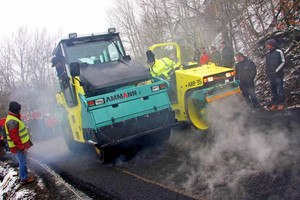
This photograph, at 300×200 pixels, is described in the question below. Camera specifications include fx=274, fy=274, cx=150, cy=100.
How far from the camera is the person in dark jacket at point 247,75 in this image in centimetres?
742

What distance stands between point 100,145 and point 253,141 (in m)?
2.80

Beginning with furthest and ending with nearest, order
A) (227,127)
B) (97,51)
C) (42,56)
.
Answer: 1. (42,56)
2. (97,51)
3. (227,127)

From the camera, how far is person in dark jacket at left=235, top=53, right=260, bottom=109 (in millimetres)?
7418

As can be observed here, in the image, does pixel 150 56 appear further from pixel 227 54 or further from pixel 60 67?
pixel 227 54

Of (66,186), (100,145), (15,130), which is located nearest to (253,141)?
(100,145)

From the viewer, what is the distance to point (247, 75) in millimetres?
7449

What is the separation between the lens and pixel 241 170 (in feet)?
12.4

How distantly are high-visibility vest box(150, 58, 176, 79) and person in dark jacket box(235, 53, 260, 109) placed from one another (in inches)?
76.3

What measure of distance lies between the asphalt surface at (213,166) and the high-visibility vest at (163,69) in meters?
1.49

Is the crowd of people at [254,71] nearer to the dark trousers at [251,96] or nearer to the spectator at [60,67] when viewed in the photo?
the dark trousers at [251,96]

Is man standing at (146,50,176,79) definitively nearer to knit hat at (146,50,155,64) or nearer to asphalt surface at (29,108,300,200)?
knit hat at (146,50,155,64)

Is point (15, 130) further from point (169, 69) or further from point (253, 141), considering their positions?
point (253, 141)

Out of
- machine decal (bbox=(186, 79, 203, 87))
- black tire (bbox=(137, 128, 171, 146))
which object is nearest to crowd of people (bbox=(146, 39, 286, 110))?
machine decal (bbox=(186, 79, 203, 87))

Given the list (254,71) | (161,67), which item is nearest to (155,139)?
(161,67)
